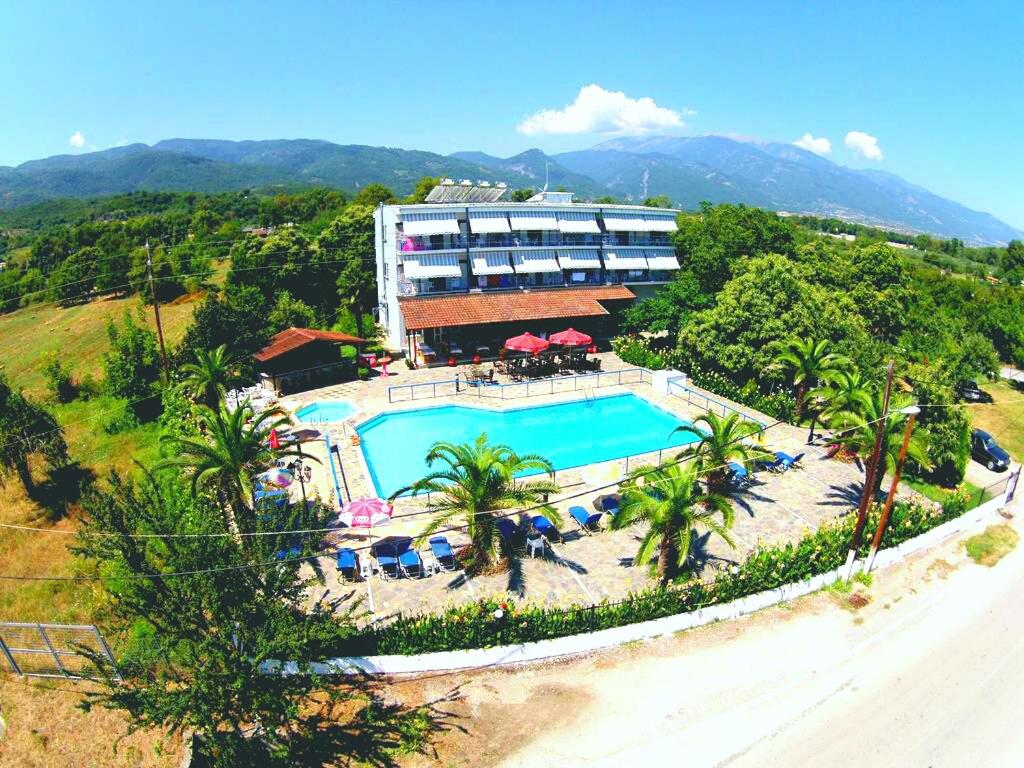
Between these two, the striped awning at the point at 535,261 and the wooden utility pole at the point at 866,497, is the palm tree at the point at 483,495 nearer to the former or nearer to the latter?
the wooden utility pole at the point at 866,497

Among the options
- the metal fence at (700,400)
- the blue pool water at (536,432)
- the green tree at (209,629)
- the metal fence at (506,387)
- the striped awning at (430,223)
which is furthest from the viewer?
the striped awning at (430,223)

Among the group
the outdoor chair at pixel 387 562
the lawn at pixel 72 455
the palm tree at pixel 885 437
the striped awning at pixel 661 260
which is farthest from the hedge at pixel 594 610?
the striped awning at pixel 661 260

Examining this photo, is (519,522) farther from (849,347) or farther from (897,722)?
(849,347)

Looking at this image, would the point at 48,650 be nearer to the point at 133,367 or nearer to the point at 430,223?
the point at 133,367

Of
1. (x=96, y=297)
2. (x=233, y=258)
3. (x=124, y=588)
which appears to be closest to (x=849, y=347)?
(x=124, y=588)

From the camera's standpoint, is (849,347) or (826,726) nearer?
(826,726)

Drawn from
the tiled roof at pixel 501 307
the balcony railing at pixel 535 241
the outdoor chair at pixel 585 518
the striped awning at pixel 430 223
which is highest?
the striped awning at pixel 430 223
